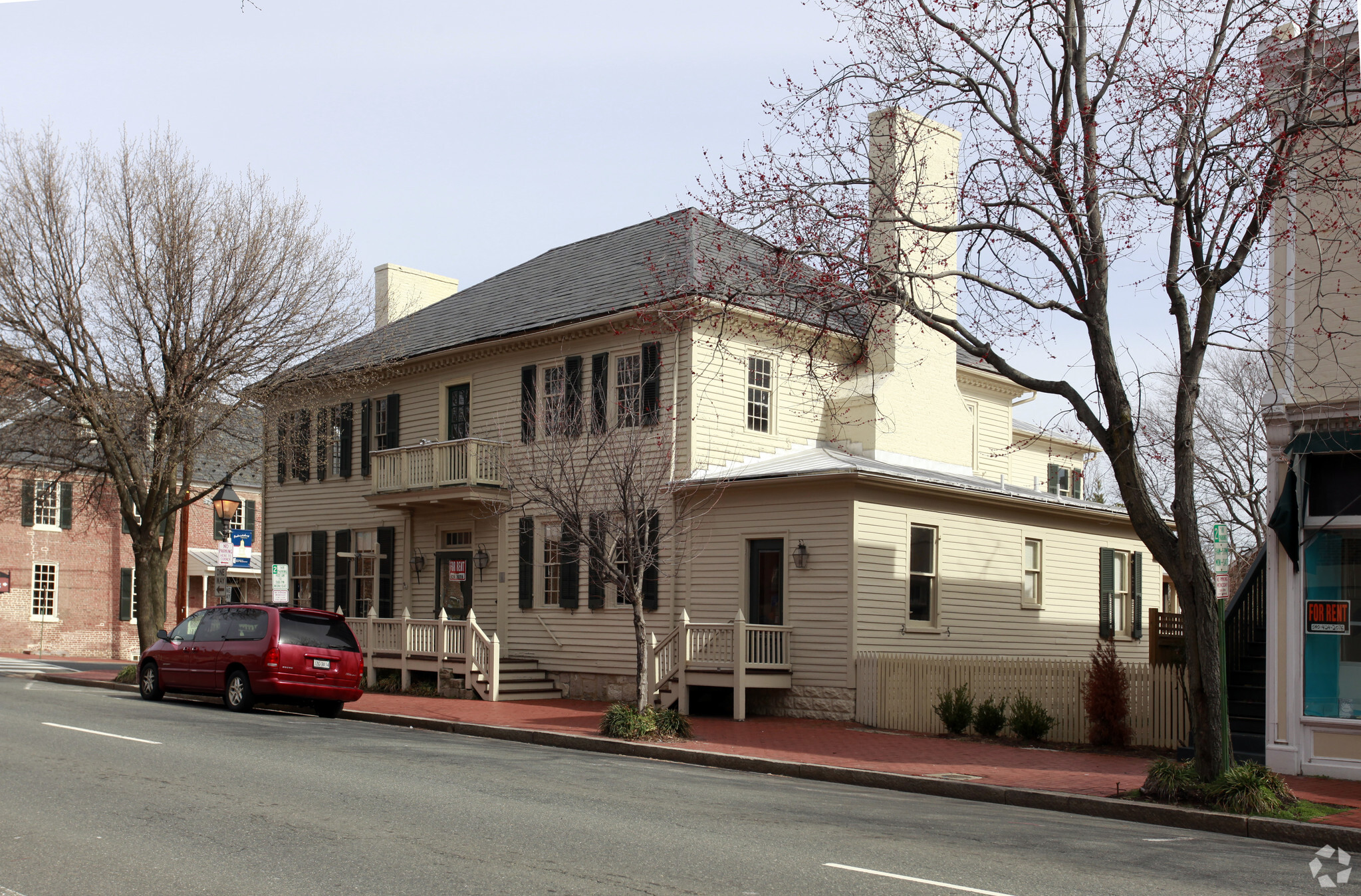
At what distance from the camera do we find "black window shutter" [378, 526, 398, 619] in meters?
28.0

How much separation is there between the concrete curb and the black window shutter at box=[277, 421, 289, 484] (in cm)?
944

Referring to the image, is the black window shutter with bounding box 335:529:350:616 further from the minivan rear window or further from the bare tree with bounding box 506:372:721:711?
the minivan rear window

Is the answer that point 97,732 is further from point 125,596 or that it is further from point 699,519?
point 125,596

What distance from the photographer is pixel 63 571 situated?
44.6 metres

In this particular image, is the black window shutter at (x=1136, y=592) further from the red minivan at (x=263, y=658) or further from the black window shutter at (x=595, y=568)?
the red minivan at (x=263, y=658)

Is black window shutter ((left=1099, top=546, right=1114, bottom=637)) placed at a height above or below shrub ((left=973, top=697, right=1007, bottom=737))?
above

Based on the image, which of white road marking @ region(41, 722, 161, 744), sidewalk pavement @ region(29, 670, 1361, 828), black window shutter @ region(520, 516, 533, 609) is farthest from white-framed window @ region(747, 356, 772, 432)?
white road marking @ region(41, 722, 161, 744)

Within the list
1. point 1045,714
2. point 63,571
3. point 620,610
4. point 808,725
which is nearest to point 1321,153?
point 1045,714

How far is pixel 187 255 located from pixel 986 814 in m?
18.4

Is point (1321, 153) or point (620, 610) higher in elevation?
point (1321, 153)

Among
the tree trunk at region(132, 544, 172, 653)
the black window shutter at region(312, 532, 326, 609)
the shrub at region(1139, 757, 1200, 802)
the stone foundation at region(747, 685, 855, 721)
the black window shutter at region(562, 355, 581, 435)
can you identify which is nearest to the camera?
the shrub at region(1139, 757, 1200, 802)

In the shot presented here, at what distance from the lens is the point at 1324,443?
13609 millimetres

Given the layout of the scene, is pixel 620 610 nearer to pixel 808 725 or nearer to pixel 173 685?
pixel 808 725

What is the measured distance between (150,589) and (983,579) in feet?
54.7
